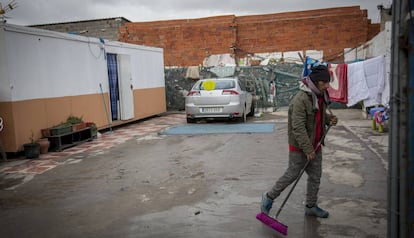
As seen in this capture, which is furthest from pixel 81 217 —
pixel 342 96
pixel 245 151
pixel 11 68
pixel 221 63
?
pixel 221 63

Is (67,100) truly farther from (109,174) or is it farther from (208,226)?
(208,226)

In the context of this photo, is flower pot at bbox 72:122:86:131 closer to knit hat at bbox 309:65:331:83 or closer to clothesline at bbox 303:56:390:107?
clothesline at bbox 303:56:390:107

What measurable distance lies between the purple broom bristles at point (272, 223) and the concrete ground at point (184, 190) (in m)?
0.08

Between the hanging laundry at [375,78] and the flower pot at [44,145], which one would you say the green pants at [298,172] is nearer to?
the flower pot at [44,145]

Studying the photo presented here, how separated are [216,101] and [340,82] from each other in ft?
12.9

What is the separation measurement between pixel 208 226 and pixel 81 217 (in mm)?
1621

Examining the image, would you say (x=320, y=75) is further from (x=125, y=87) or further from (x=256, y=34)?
(x=256, y=34)

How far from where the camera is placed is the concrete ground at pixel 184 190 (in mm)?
4199

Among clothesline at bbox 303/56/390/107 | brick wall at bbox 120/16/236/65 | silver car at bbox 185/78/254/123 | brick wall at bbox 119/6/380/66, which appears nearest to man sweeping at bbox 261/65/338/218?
clothesline at bbox 303/56/390/107

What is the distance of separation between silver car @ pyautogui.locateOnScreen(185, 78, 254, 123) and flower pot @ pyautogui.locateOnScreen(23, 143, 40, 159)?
535 centimetres

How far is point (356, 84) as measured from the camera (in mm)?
11133

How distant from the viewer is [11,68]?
828cm

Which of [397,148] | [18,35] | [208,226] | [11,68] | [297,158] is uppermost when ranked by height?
[18,35]

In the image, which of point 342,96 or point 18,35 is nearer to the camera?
point 18,35
